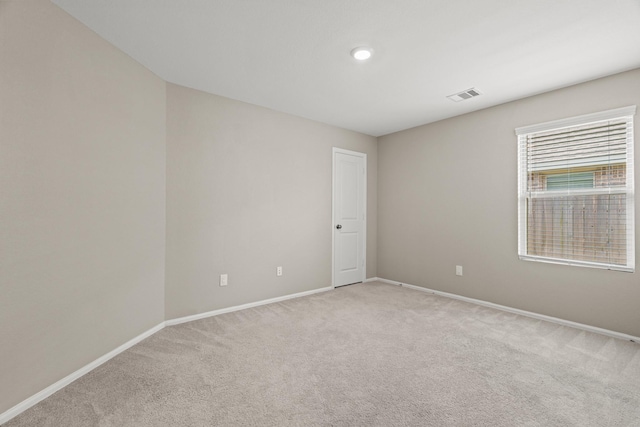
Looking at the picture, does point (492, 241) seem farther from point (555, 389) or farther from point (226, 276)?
point (226, 276)

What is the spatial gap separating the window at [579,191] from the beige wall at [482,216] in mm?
107

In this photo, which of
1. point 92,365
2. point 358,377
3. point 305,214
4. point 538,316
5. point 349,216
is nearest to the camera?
point 358,377

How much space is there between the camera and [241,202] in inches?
140

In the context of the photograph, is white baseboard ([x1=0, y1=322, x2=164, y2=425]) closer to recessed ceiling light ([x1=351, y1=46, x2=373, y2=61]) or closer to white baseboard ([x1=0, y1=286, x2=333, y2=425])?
white baseboard ([x1=0, y1=286, x2=333, y2=425])

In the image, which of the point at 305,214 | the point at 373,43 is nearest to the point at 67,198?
the point at 373,43

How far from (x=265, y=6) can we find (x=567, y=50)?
2.49 m

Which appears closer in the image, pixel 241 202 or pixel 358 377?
pixel 358 377

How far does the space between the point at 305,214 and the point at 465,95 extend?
2.52 metres

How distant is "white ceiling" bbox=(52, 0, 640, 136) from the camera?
6.35 feet

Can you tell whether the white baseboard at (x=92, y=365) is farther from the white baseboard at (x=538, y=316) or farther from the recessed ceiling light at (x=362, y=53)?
the recessed ceiling light at (x=362, y=53)

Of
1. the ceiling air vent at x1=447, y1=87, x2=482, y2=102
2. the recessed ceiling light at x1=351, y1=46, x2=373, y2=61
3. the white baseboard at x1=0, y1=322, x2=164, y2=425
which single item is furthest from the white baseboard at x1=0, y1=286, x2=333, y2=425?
the ceiling air vent at x1=447, y1=87, x2=482, y2=102

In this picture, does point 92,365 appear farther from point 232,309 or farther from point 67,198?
point 232,309

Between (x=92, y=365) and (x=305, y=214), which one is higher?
(x=305, y=214)

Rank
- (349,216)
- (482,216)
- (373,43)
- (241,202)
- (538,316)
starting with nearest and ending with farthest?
(373,43)
(538,316)
(241,202)
(482,216)
(349,216)
